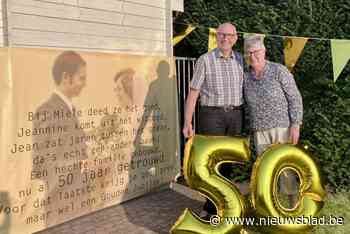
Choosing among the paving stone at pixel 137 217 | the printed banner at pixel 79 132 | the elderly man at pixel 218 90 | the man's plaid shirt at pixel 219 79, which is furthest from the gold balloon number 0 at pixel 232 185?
the printed banner at pixel 79 132

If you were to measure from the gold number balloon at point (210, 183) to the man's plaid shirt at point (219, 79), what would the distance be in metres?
0.56

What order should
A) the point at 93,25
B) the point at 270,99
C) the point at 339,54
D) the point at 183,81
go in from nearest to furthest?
the point at 270,99 < the point at 339,54 < the point at 93,25 < the point at 183,81

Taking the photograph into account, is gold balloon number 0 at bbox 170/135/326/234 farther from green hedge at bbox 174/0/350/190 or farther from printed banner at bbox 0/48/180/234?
green hedge at bbox 174/0/350/190

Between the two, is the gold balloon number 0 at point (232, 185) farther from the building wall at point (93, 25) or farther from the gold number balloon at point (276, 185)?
the building wall at point (93, 25)

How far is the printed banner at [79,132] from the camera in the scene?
4.23m

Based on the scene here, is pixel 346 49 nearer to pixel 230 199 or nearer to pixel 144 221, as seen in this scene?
pixel 230 199

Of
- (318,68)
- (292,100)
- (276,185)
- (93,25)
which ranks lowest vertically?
(276,185)

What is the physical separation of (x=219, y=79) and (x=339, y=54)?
5.31 feet

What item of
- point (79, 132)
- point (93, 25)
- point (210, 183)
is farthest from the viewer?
point (93, 25)

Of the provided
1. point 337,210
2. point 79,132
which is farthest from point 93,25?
point 337,210

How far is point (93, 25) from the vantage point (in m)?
5.58

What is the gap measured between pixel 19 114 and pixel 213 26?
328 centimetres

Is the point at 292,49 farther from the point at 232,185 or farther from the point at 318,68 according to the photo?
the point at 232,185

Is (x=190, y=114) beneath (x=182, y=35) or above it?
beneath
